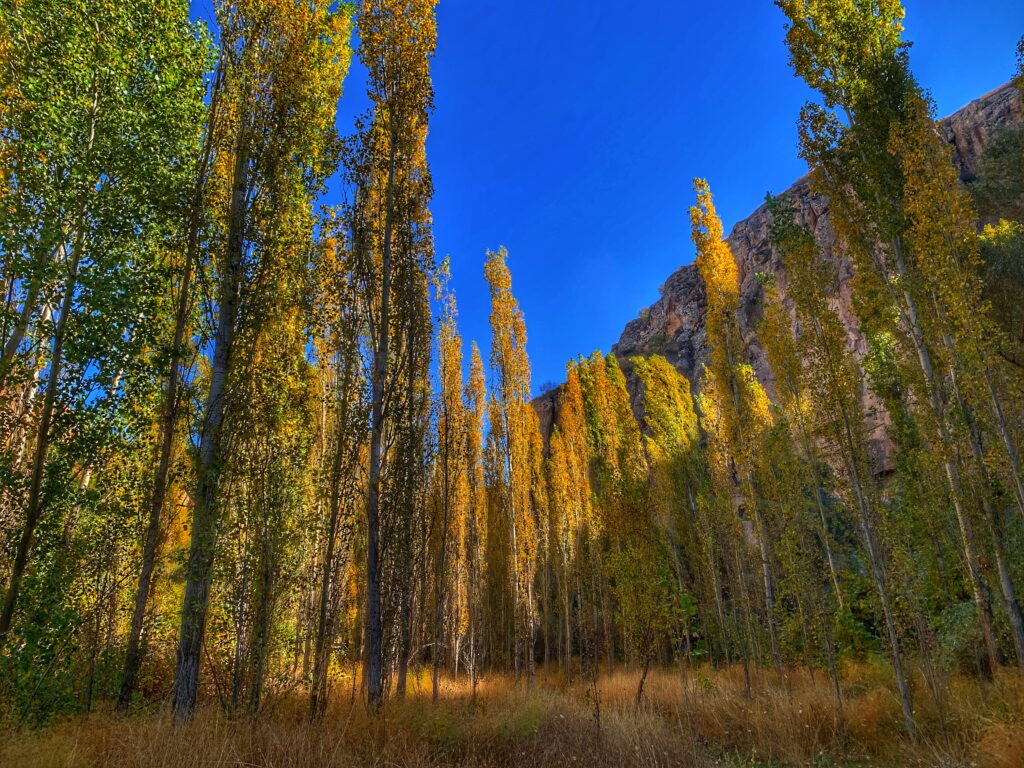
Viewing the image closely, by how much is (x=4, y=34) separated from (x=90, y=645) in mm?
8774

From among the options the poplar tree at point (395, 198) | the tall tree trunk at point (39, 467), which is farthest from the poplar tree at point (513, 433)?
the tall tree trunk at point (39, 467)

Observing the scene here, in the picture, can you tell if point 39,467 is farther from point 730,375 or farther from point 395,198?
point 730,375

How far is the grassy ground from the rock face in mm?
12595

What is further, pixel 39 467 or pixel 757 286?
pixel 757 286

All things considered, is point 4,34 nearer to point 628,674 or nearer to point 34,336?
point 34,336

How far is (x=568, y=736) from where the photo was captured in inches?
277

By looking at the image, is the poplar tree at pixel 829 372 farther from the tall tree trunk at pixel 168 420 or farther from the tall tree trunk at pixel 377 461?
the tall tree trunk at pixel 168 420

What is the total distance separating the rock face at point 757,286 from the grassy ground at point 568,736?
12.6 m

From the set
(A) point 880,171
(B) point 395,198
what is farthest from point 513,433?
(A) point 880,171

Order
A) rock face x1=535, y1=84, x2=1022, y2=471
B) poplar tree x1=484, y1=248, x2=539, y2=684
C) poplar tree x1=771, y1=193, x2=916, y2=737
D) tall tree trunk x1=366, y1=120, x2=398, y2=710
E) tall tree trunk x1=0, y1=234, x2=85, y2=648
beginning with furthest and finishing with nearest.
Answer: rock face x1=535, y1=84, x2=1022, y2=471 < poplar tree x1=484, y1=248, x2=539, y2=684 < poplar tree x1=771, y1=193, x2=916, y2=737 < tall tree trunk x1=366, y1=120, x2=398, y2=710 < tall tree trunk x1=0, y1=234, x2=85, y2=648

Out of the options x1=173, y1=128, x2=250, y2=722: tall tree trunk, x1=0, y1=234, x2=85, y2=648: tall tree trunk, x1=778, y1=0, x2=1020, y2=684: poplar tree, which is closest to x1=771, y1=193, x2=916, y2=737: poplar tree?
x1=778, y1=0, x2=1020, y2=684: poplar tree

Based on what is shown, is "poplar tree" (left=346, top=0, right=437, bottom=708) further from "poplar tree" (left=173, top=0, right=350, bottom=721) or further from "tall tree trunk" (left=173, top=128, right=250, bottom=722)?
"tall tree trunk" (left=173, top=128, right=250, bottom=722)

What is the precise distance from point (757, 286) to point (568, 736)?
117 ft

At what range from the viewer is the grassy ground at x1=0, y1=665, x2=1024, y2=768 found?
4270 mm
